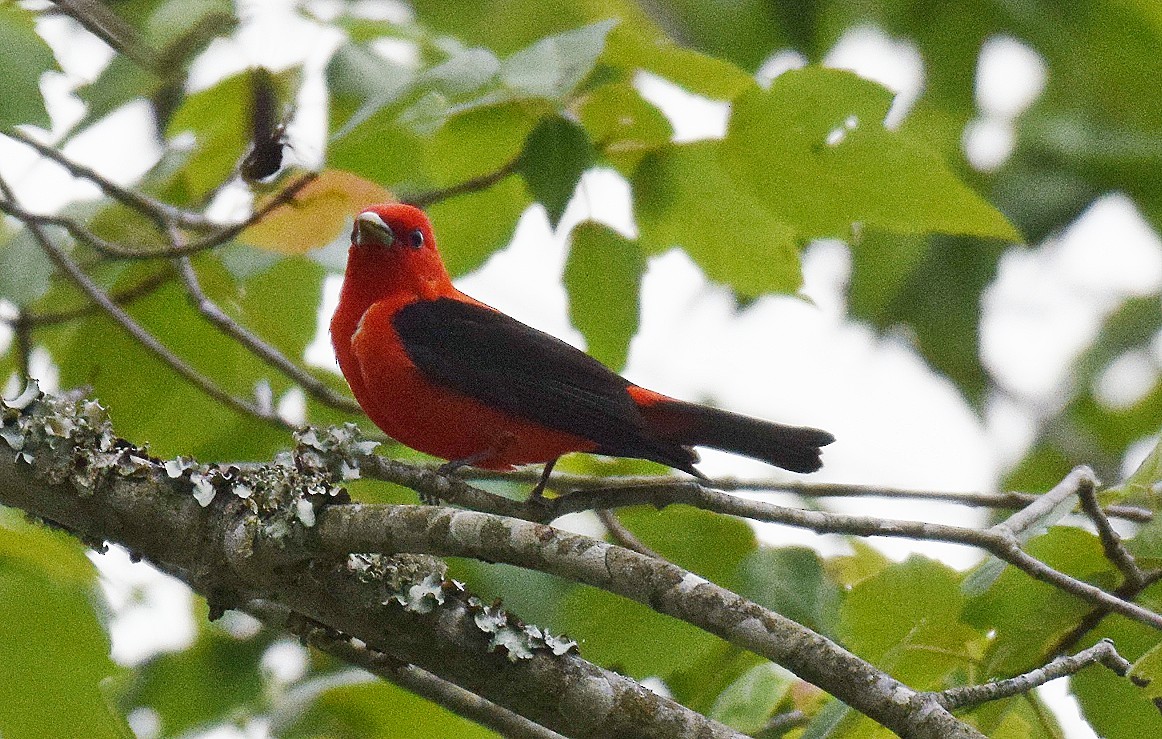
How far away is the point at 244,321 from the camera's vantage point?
485 cm

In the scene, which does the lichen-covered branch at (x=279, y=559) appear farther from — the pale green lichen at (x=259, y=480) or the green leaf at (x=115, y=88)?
the green leaf at (x=115, y=88)

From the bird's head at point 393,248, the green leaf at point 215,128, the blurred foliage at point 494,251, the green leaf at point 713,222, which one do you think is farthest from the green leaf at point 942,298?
the green leaf at point 215,128

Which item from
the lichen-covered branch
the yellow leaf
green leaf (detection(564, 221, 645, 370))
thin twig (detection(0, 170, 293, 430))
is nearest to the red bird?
green leaf (detection(564, 221, 645, 370))

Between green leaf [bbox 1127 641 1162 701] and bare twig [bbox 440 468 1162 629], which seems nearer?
green leaf [bbox 1127 641 1162 701]

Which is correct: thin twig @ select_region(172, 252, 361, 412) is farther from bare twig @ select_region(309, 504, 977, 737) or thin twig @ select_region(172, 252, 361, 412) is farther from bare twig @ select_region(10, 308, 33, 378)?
bare twig @ select_region(309, 504, 977, 737)

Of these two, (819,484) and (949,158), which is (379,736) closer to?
(819,484)

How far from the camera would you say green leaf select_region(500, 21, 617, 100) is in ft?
11.2

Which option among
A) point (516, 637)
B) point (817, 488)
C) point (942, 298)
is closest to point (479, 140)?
point (817, 488)

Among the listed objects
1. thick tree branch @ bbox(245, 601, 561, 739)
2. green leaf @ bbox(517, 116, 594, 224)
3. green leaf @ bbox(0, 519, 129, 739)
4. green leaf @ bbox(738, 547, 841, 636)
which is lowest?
thick tree branch @ bbox(245, 601, 561, 739)

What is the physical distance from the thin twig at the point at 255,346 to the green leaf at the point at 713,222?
1161 mm

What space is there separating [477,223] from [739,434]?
1.22 meters

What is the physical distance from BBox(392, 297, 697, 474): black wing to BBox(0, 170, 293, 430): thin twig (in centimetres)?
58

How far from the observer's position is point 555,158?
377cm

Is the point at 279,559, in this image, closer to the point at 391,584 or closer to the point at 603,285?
the point at 391,584
